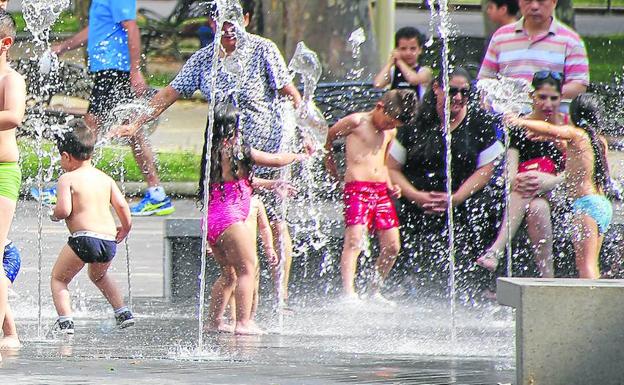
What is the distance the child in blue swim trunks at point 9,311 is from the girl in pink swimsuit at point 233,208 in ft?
3.40

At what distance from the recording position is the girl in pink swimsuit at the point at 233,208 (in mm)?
8273

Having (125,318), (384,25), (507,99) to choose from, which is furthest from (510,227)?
(384,25)

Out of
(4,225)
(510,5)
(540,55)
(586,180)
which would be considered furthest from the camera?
(510,5)

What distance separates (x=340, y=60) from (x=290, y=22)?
75 centimetres

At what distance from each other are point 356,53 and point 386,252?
28.5 ft

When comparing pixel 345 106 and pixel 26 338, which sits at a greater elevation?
pixel 345 106

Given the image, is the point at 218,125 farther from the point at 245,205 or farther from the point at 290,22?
the point at 290,22

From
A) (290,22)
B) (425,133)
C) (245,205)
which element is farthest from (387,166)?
(290,22)

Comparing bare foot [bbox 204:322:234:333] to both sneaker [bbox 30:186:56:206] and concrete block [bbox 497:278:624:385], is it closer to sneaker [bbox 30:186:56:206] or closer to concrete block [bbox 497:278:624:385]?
concrete block [bbox 497:278:624:385]

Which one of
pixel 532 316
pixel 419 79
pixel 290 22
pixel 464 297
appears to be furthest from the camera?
pixel 290 22

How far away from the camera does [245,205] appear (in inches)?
329

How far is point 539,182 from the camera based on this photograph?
918cm

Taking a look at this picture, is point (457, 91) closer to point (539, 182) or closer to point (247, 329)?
point (539, 182)

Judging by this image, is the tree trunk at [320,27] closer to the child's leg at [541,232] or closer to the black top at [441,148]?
the black top at [441,148]
